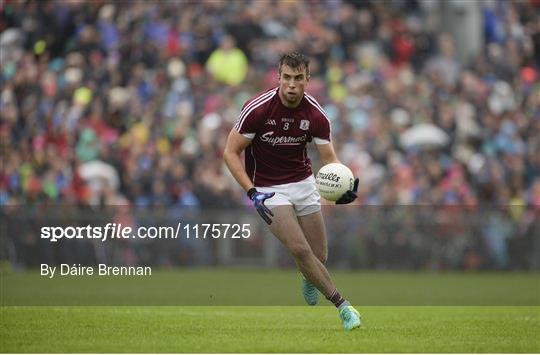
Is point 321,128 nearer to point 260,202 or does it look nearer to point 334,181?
point 334,181

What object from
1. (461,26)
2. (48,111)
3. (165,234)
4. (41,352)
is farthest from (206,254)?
(41,352)

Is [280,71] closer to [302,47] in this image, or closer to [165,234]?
[165,234]

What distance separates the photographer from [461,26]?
29594mm

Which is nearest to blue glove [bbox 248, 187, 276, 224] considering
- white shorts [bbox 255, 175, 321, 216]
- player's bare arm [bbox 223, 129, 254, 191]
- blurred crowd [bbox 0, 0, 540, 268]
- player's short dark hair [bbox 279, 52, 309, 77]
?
player's bare arm [bbox 223, 129, 254, 191]

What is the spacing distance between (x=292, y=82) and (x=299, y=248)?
1533mm

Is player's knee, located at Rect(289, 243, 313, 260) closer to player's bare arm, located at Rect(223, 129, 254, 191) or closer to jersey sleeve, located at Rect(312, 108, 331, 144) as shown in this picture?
player's bare arm, located at Rect(223, 129, 254, 191)

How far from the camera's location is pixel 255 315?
47.7 feet

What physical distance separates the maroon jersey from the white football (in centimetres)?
32

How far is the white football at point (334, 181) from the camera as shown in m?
12.4

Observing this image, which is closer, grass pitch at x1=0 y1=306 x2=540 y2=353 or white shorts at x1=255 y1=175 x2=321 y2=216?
grass pitch at x1=0 y1=306 x2=540 y2=353

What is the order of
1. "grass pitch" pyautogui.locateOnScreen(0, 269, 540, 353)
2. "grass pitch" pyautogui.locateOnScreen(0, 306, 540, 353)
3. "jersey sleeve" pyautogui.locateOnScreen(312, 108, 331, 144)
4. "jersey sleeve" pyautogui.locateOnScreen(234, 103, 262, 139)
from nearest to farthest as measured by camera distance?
1. "grass pitch" pyautogui.locateOnScreen(0, 306, 540, 353)
2. "grass pitch" pyautogui.locateOnScreen(0, 269, 540, 353)
3. "jersey sleeve" pyautogui.locateOnScreen(234, 103, 262, 139)
4. "jersey sleeve" pyautogui.locateOnScreen(312, 108, 331, 144)

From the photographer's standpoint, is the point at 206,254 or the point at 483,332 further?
the point at 206,254

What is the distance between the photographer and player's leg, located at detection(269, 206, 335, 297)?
12102 mm

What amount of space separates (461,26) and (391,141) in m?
5.08
